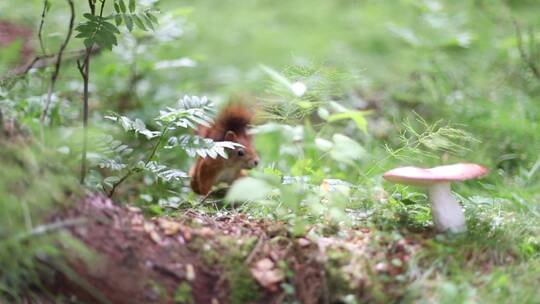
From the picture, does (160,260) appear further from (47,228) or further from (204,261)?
(47,228)

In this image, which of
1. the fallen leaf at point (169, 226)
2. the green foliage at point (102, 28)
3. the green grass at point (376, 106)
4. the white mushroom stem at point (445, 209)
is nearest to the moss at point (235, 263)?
the fallen leaf at point (169, 226)

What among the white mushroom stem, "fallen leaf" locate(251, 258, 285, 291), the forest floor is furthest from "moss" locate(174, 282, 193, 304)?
the white mushroom stem

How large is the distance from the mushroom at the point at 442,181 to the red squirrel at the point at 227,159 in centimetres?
194

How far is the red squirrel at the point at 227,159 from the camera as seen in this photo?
14.4 feet

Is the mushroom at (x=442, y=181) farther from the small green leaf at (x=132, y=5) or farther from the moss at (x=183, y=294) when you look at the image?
the small green leaf at (x=132, y=5)

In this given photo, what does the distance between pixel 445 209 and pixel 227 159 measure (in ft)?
6.99

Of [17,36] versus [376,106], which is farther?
[17,36]

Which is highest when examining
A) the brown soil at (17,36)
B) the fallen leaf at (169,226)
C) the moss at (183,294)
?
the fallen leaf at (169,226)

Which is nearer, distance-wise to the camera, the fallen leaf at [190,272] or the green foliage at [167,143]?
the fallen leaf at [190,272]

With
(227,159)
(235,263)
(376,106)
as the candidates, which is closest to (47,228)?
(235,263)

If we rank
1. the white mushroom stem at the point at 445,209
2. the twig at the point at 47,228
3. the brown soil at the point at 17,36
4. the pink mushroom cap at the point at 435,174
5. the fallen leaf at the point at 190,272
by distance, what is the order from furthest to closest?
the brown soil at the point at 17,36, the white mushroom stem at the point at 445,209, the pink mushroom cap at the point at 435,174, the fallen leaf at the point at 190,272, the twig at the point at 47,228

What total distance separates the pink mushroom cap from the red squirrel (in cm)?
199

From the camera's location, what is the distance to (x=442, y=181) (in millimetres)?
2412

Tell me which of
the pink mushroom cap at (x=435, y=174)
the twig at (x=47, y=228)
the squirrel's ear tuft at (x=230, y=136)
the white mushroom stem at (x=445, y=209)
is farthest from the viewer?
the squirrel's ear tuft at (x=230, y=136)
